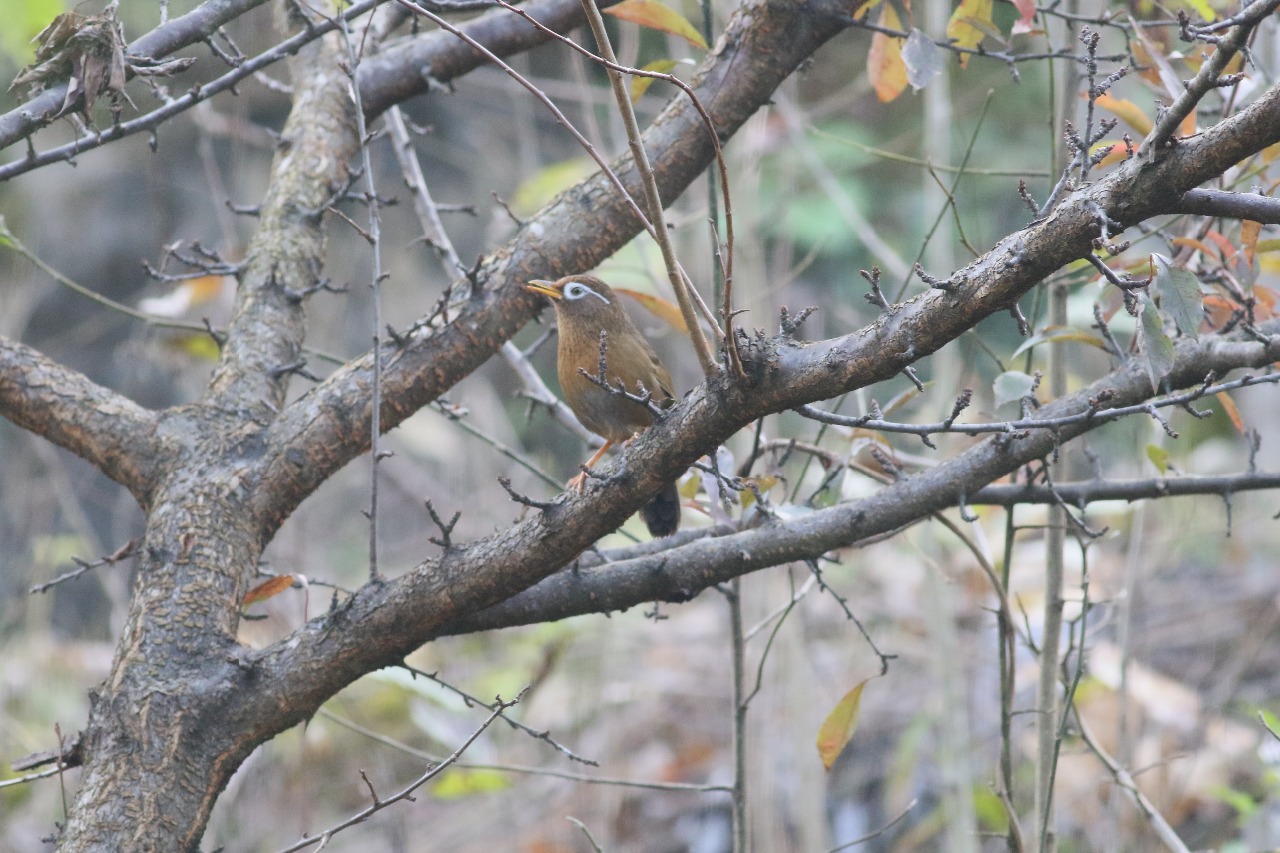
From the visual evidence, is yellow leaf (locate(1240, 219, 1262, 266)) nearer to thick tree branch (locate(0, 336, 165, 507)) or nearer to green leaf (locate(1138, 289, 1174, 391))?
green leaf (locate(1138, 289, 1174, 391))

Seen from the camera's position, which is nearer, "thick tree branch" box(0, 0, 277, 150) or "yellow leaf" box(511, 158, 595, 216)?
"thick tree branch" box(0, 0, 277, 150)

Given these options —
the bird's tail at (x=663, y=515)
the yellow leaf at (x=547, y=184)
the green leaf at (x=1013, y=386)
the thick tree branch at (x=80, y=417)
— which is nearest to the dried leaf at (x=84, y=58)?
the thick tree branch at (x=80, y=417)

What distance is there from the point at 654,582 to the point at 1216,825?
16.0 feet

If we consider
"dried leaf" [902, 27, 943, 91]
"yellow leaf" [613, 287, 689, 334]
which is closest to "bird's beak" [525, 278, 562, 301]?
"yellow leaf" [613, 287, 689, 334]

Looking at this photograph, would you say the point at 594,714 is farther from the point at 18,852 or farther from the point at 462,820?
the point at 18,852

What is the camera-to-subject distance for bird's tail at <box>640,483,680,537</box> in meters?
3.13

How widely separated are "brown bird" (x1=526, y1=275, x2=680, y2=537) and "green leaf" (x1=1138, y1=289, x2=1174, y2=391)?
1514 mm

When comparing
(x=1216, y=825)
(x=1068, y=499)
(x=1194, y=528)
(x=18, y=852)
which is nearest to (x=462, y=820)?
(x=18, y=852)

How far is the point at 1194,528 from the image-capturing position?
6359 millimetres

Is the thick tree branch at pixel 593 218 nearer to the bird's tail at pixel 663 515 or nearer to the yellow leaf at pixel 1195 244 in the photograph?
the bird's tail at pixel 663 515

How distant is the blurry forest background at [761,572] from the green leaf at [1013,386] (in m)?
0.01

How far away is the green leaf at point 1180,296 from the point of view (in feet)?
6.24

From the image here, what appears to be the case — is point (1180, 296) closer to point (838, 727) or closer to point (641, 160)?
point (641, 160)

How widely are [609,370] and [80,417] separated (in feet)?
4.92
